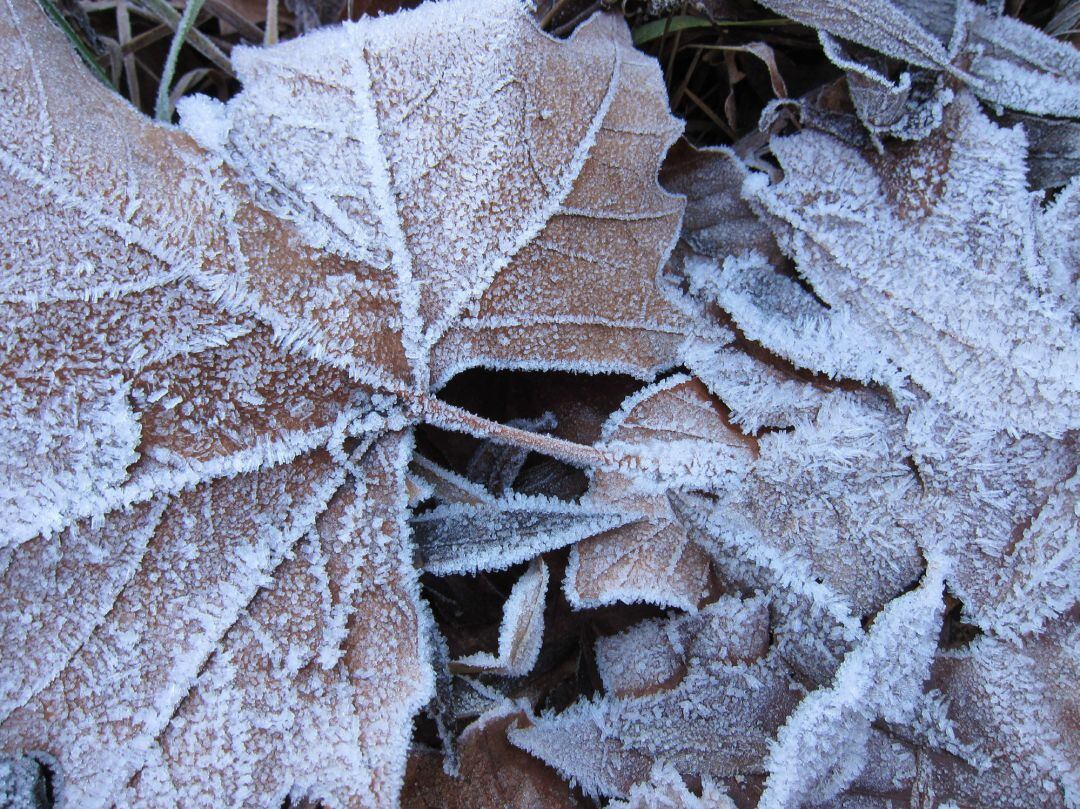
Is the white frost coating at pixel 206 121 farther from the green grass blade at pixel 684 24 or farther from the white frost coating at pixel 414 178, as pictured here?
the green grass blade at pixel 684 24

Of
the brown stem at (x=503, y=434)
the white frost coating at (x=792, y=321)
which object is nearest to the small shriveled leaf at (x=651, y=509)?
the brown stem at (x=503, y=434)

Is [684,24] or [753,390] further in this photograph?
[684,24]

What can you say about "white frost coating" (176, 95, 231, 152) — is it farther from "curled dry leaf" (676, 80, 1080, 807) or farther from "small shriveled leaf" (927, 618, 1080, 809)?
"small shriveled leaf" (927, 618, 1080, 809)

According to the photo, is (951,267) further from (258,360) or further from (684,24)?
(258,360)

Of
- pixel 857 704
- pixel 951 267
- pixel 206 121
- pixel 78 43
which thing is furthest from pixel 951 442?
pixel 78 43

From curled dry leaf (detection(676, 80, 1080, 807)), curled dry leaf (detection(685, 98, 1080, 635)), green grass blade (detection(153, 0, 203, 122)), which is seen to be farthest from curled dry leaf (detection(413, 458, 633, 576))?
green grass blade (detection(153, 0, 203, 122))

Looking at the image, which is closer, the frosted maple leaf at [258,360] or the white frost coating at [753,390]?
the frosted maple leaf at [258,360]
